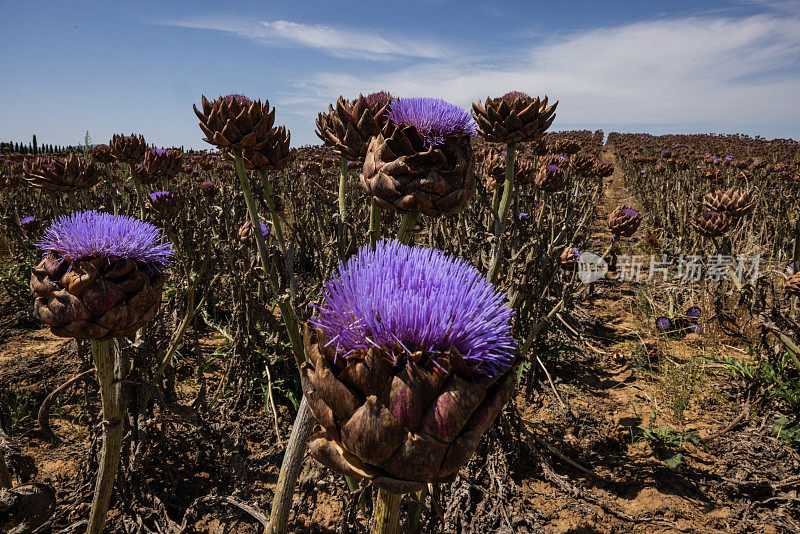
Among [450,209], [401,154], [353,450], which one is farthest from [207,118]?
[353,450]

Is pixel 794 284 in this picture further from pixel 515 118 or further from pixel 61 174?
pixel 61 174

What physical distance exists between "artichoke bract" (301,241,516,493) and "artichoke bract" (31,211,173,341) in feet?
2.63

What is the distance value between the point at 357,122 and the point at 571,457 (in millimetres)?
2159

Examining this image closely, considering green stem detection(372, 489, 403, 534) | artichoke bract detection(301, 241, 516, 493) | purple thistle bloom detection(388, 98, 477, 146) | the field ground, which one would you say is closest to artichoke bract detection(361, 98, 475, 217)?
purple thistle bloom detection(388, 98, 477, 146)

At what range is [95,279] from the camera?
1.34m

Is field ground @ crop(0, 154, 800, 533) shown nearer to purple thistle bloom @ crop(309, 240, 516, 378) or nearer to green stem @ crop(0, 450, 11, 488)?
green stem @ crop(0, 450, 11, 488)

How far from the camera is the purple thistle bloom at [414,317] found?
0.89 meters

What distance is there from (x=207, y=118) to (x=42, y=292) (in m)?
0.83

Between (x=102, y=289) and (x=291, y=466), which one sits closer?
(x=291, y=466)

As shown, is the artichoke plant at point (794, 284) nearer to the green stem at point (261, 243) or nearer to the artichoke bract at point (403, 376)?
the artichoke bract at point (403, 376)

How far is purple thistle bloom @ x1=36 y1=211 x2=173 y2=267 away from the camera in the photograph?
1.37 m

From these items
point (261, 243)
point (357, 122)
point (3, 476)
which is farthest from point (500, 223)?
point (3, 476)

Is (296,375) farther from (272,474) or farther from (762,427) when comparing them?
(762,427)

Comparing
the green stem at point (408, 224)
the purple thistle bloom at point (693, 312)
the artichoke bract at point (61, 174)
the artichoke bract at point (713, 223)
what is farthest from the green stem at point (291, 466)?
the purple thistle bloom at point (693, 312)
